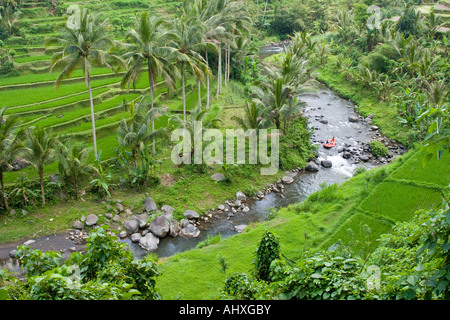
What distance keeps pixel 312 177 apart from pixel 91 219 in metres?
10.00

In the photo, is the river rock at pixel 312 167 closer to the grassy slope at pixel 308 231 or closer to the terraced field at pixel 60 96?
the grassy slope at pixel 308 231

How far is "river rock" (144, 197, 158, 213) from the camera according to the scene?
14627 mm

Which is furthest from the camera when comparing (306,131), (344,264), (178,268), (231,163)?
(306,131)

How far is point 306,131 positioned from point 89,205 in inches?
488

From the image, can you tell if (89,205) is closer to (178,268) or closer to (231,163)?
(178,268)

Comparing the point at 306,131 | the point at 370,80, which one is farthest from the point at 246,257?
the point at 370,80

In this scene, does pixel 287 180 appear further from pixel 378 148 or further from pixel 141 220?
pixel 141 220

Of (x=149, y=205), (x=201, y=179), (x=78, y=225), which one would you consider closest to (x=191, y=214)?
(x=149, y=205)

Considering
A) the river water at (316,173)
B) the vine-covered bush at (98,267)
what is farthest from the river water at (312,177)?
the vine-covered bush at (98,267)

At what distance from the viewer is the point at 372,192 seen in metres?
14.3

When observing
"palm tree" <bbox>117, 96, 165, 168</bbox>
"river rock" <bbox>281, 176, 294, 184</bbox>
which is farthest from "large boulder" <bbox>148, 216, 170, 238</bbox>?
"river rock" <bbox>281, 176, 294, 184</bbox>

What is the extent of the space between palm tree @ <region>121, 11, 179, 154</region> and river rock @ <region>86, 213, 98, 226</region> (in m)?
5.26

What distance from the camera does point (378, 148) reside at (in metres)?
20.1
